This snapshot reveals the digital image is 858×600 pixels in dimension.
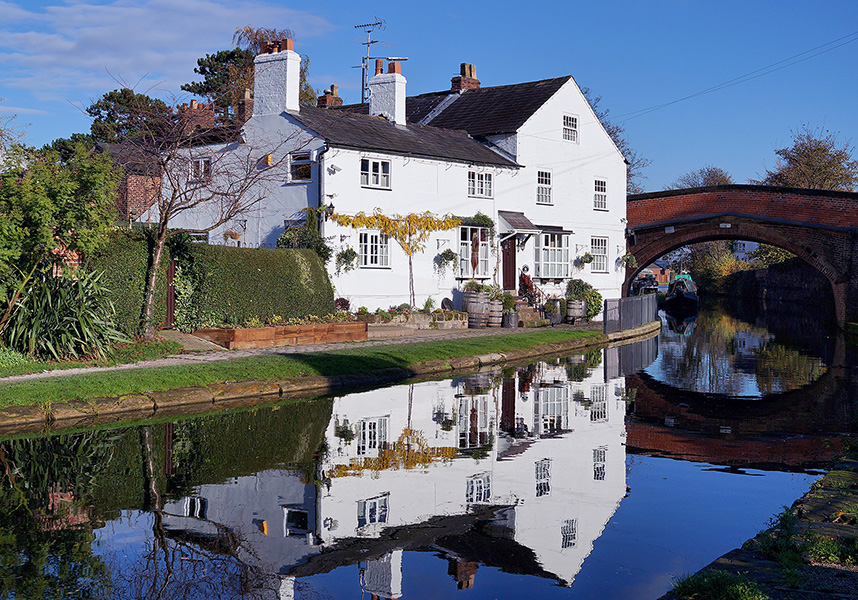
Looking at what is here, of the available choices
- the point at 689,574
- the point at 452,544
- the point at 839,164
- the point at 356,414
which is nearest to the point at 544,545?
→ the point at 452,544

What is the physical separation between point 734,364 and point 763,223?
20.2 meters

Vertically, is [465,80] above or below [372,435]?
above

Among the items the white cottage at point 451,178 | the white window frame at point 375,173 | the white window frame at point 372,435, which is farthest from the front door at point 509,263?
the white window frame at point 372,435

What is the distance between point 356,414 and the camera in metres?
15.2

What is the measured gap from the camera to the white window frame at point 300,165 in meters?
30.2

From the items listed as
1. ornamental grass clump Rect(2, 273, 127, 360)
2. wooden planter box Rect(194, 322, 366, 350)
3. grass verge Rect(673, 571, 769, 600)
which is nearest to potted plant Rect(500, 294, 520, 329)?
wooden planter box Rect(194, 322, 366, 350)

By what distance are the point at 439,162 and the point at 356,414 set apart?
797 inches

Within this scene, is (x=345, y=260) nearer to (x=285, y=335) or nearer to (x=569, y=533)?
(x=285, y=335)

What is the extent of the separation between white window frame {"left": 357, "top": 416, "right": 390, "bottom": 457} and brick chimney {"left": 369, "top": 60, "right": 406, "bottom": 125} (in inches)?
921

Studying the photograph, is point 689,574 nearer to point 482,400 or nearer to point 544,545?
point 544,545

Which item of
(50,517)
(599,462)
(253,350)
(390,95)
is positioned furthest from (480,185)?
(50,517)

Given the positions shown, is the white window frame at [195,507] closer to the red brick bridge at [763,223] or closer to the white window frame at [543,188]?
the white window frame at [543,188]

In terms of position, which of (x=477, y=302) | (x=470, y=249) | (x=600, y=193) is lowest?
(x=477, y=302)

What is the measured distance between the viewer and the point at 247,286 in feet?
81.5
